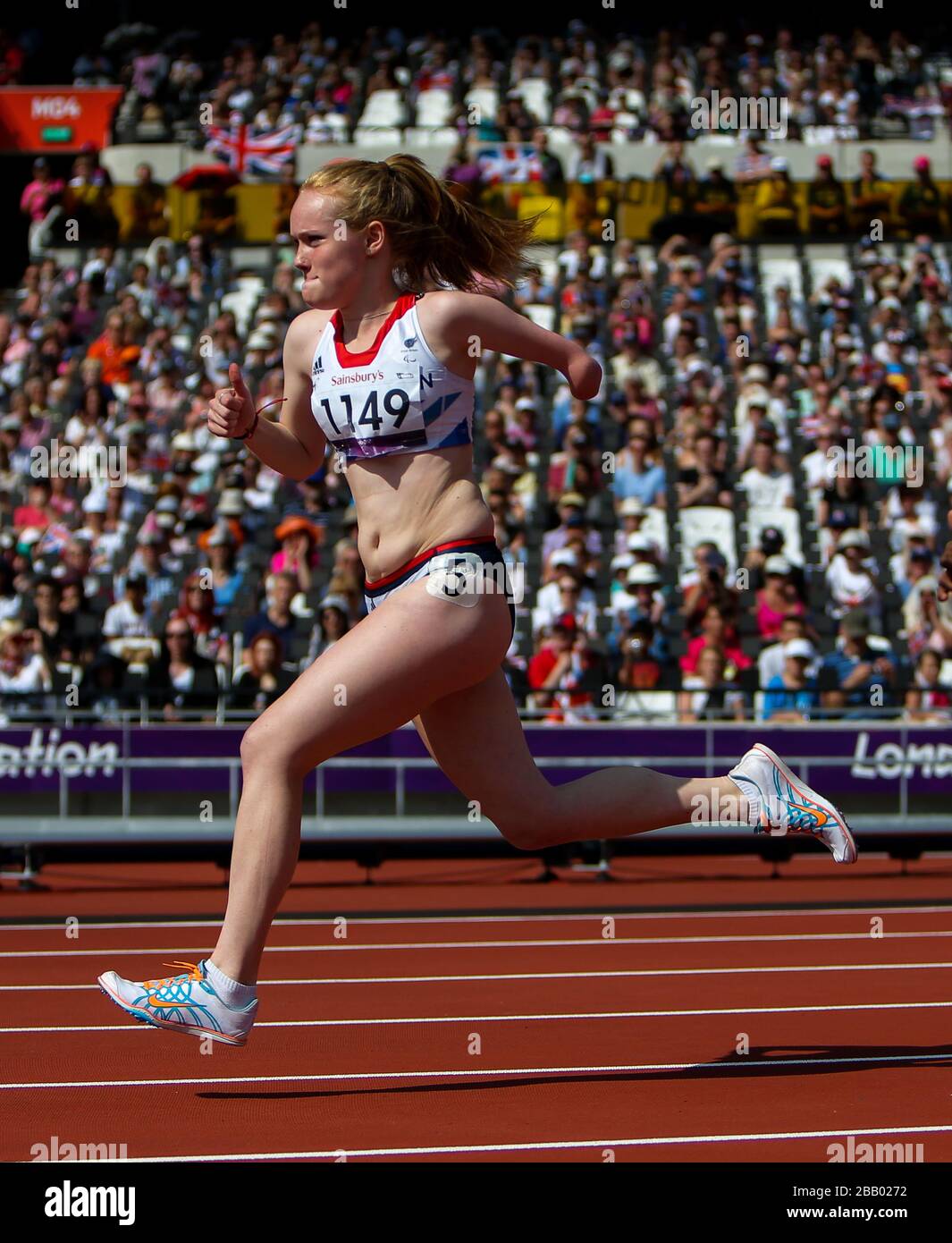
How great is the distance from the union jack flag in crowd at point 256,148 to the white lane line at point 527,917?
15998mm

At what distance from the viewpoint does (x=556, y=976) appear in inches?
309

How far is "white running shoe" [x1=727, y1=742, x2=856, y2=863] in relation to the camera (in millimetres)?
5977

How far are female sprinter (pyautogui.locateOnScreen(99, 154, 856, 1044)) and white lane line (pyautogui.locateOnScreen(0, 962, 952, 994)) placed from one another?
6.75 feet

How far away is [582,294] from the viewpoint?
66.3 feet

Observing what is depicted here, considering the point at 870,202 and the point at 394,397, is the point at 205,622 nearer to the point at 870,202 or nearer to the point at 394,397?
the point at 394,397

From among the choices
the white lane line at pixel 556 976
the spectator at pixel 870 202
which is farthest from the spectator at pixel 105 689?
the spectator at pixel 870 202

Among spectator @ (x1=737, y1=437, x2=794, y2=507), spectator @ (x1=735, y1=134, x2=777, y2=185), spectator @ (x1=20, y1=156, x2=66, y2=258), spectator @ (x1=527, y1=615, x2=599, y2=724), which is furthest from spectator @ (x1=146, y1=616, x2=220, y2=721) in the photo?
spectator @ (x1=735, y1=134, x2=777, y2=185)

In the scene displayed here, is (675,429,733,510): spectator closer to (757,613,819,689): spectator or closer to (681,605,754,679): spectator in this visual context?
(681,605,754,679): spectator

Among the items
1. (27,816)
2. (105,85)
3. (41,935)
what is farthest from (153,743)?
(105,85)

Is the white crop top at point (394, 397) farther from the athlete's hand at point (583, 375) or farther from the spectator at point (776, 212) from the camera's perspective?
the spectator at point (776, 212)

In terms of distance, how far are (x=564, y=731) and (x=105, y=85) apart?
19246mm

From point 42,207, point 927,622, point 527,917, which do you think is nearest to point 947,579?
point 527,917

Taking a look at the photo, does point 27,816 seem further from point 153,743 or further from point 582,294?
point 582,294

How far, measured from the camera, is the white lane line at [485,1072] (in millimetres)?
5602
